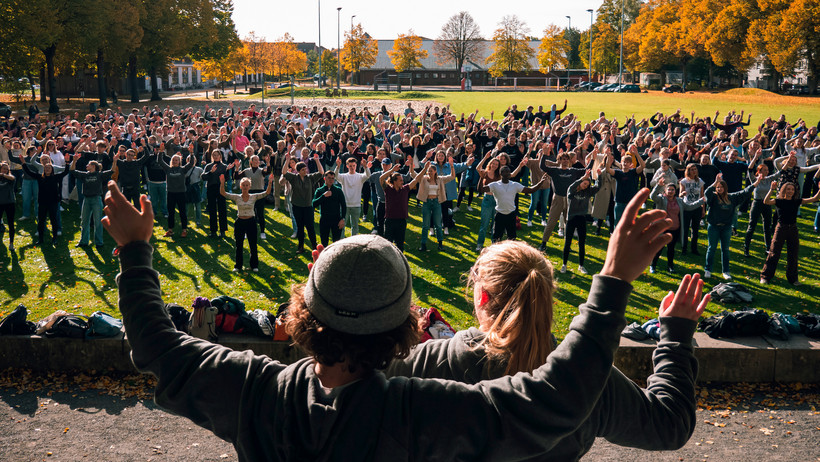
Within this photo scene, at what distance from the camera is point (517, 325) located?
262cm

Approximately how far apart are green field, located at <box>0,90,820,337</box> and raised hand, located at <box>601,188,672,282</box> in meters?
7.90

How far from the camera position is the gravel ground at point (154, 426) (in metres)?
6.45

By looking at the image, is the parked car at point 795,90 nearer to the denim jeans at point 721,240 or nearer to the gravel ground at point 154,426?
the denim jeans at point 721,240

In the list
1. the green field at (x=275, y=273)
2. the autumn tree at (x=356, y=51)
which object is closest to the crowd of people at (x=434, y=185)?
the green field at (x=275, y=273)

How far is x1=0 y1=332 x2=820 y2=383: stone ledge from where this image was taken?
7.99 meters

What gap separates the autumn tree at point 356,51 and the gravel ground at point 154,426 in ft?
260

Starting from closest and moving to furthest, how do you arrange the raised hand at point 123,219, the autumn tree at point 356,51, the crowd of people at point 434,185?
1. the raised hand at point 123,219
2. the crowd of people at point 434,185
3. the autumn tree at point 356,51

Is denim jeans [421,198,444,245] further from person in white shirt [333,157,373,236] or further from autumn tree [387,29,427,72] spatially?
autumn tree [387,29,427,72]

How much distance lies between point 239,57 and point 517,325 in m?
73.4

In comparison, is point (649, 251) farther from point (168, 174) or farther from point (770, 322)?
point (168, 174)

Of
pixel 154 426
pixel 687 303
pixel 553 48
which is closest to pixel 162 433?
pixel 154 426

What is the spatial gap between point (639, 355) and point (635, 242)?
669 cm

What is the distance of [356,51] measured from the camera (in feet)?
274

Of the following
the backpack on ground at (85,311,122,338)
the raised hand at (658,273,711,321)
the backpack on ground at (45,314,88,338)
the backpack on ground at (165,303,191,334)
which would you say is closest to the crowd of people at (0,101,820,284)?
the backpack on ground at (165,303,191,334)
